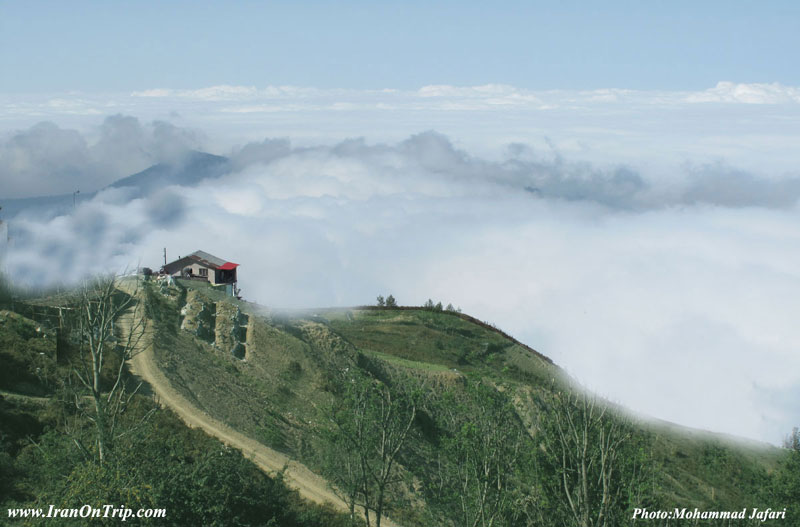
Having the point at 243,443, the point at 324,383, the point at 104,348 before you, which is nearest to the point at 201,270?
the point at 324,383

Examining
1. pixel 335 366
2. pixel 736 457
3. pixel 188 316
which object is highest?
pixel 188 316

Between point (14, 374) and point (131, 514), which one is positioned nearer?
point (131, 514)

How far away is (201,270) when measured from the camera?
222 ft

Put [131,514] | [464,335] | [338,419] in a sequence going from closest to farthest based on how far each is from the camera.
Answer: [131,514], [338,419], [464,335]

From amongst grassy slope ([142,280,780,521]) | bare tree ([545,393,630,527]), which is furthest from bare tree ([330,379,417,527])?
bare tree ([545,393,630,527])

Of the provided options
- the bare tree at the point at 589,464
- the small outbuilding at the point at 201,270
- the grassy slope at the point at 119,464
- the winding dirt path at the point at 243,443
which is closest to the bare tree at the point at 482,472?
the bare tree at the point at 589,464

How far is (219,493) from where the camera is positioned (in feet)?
76.5

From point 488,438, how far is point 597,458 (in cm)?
404

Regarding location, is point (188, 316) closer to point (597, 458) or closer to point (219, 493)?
point (219, 493)

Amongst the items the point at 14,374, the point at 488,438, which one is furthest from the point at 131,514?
the point at 14,374

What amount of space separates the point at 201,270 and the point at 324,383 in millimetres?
27535

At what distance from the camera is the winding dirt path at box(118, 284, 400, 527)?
108ft

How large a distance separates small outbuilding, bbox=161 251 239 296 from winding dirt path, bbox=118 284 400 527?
28.2m

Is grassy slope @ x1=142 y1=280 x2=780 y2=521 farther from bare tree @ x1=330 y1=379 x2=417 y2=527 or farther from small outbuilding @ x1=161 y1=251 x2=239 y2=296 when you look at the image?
small outbuilding @ x1=161 y1=251 x2=239 y2=296
